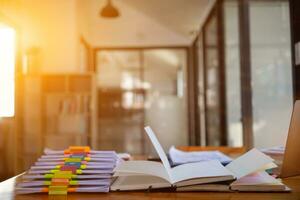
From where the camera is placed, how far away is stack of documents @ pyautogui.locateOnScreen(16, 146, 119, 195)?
0.91m

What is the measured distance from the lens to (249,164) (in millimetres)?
1015

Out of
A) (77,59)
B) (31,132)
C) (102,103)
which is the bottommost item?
(31,132)

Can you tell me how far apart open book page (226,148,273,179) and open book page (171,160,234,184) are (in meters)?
0.04

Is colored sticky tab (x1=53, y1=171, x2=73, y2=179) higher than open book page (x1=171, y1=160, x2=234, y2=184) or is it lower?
higher

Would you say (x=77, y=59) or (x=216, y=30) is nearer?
(x=216, y=30)

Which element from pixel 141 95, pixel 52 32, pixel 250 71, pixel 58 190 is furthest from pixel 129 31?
pixel 58 190

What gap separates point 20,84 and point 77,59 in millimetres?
918

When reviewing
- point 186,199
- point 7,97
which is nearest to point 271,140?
point 186,199

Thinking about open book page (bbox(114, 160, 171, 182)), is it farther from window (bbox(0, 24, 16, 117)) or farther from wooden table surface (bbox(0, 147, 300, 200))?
window (bbox(0, 24, 16, 117))

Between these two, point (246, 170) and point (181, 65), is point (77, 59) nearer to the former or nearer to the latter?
point (181, 65)

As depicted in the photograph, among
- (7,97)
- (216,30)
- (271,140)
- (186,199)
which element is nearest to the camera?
(186,199)

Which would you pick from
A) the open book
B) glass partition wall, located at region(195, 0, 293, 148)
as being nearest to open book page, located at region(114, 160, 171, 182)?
the open book

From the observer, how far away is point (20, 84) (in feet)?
14.0

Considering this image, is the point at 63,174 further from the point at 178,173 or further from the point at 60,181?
the point at 178,173
